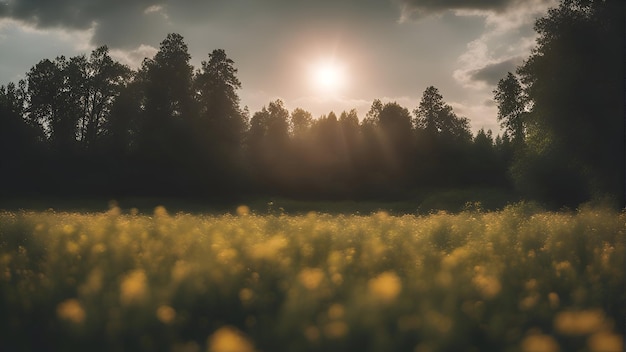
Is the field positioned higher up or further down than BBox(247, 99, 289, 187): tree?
further down

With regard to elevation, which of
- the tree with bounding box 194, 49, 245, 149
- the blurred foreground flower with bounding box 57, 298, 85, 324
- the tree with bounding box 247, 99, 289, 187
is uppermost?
the tree with bounding box 194, 49, 245, 149

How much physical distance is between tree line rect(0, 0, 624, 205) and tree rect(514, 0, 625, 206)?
2.5 inches

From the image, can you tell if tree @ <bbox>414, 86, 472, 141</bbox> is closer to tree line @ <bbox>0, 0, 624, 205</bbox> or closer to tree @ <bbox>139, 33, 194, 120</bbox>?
tree line @ <bbox>0, 0, 624, 205</bbox>

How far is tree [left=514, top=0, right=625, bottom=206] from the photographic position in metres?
23.9

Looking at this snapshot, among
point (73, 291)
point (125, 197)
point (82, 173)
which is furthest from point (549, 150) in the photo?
point (82, 173)

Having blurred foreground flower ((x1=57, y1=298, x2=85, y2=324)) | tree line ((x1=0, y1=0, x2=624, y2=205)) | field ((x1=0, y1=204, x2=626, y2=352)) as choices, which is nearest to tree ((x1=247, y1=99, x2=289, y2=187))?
tree line ((x1=0, y1=0, x2=624, y2=205))

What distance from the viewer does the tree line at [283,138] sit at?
2522 centimetres

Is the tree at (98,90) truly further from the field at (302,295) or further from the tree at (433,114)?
the field at (302,295)

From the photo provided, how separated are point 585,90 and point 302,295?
24.5 metres

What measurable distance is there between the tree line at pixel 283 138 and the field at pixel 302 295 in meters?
19.8

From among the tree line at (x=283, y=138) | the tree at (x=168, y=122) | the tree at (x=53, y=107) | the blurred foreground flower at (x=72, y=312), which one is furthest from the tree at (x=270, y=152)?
the blurred foreground flower at (x=72, y=312)

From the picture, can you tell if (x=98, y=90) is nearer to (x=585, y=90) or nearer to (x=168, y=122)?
(x=168, y=122)

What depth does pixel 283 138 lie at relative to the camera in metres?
54.9

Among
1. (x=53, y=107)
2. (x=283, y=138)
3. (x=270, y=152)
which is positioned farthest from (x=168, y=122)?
(x=53, y=107)
